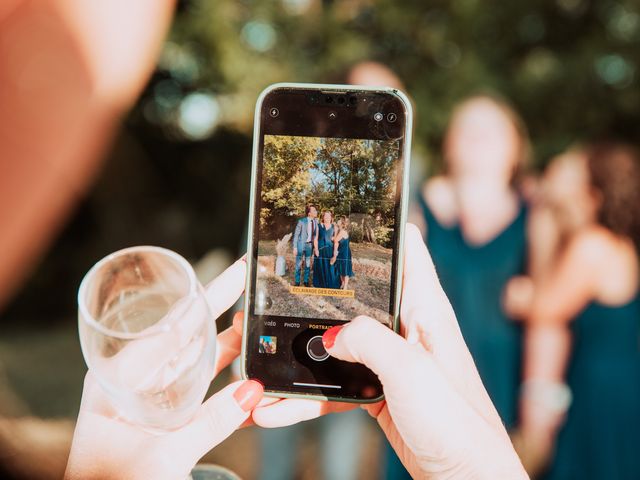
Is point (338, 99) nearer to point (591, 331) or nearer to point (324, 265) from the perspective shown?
point (324, 265)

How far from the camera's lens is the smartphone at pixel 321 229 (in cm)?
141

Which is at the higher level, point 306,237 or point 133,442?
point 306,237

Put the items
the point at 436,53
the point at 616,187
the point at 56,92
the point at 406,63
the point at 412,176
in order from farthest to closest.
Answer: the point at 406,63 < the point at 436,53 < the point at 56,92 < the point at 412,176 < the point at 616,187

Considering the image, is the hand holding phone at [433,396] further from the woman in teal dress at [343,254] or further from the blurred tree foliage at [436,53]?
the blurred tree foliage at [436,53]

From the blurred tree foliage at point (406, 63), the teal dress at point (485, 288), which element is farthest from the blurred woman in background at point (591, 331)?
the blurred tree foliage at point (406, 63)

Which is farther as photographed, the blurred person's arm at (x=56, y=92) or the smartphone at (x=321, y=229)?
the blurred person's arm at (x=56, y=92)

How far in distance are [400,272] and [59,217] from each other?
588cm

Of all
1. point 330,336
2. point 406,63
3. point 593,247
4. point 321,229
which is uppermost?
point 406,63

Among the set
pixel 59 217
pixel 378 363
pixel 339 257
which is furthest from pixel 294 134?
pixel 59 217

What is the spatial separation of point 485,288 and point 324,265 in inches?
63.1

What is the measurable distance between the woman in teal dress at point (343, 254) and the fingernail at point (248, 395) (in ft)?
1.08

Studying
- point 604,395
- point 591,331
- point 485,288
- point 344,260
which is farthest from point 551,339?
point 344,260

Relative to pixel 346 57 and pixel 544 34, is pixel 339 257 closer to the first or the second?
pixel 346 57

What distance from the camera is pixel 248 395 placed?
1.28 metres
